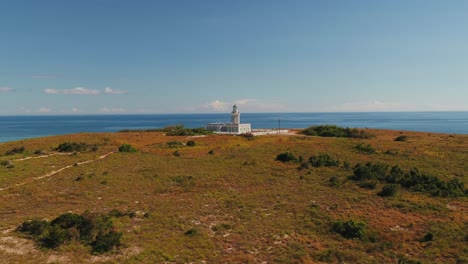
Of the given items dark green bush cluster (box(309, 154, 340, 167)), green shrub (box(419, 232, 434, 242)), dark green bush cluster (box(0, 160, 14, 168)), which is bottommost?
green shrub (box(419, 232, 434, 242))

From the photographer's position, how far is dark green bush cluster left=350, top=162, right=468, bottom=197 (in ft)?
103

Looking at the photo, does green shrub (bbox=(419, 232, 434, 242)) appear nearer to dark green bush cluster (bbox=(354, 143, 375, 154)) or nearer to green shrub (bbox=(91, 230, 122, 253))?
green shrub (bbox=(91, 230, 122, 253))

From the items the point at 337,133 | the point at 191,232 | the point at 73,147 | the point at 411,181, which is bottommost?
the point at 191,232

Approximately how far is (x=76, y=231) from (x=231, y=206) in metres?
12.7

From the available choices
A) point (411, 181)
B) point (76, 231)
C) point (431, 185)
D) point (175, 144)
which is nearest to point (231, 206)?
point (76, 231)

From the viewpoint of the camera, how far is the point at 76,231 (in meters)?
20.4

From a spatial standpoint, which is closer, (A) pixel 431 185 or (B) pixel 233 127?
(A) pixel 431 185

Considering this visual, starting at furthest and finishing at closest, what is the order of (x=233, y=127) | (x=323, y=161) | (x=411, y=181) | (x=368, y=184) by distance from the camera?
1. (x=233, y=127)
2. (x=323, y=161)
3. (x=411, y=181)
4. (x=368, y=184)

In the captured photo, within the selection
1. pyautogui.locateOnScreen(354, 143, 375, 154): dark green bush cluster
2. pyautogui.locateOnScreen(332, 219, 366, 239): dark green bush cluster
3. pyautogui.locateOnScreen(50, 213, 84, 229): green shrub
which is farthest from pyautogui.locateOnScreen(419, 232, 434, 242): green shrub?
pyautogui.locateOnScreen(354, 143, 375, 154): dark green bush cluster

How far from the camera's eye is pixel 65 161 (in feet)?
140

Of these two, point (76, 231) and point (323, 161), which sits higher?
point (323, 161)

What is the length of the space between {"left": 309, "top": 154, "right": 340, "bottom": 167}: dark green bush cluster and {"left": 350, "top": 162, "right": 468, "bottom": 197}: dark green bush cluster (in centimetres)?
440

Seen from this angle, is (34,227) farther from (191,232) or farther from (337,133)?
(337,133)

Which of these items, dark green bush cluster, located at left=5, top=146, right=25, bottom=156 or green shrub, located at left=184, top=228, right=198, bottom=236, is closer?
green shrub, located at left=184, top=228, right=198, bottom=236
